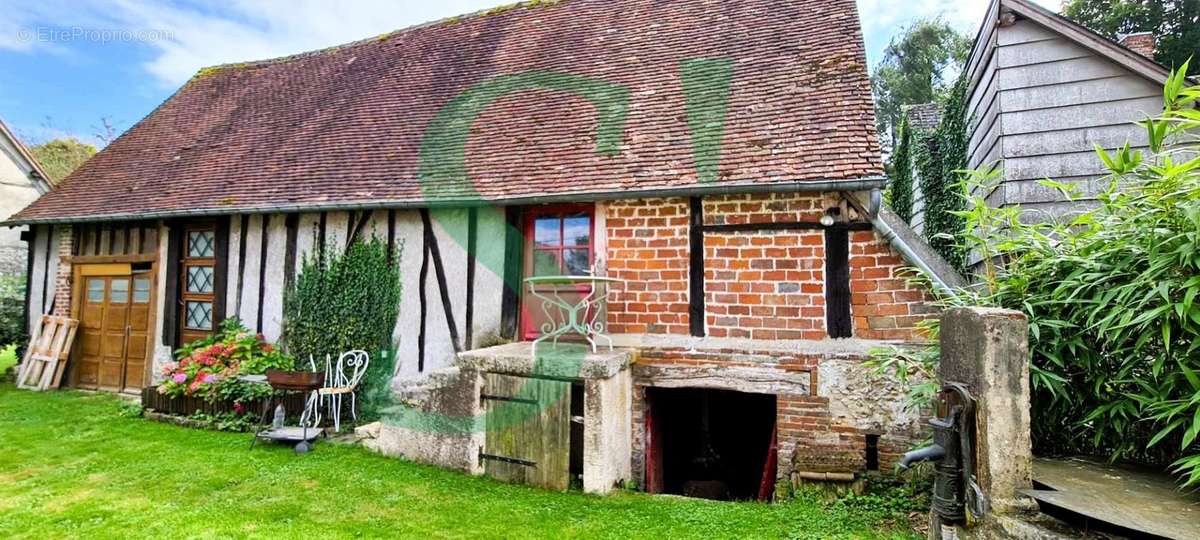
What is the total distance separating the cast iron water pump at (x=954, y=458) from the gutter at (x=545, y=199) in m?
2.03

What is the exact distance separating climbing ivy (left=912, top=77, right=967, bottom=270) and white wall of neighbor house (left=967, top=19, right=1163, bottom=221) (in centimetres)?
110

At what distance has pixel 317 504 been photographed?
12.5 feet

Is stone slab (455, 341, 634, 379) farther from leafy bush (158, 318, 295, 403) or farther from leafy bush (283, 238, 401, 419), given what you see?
leafy bush (158, 318, 295, 403)

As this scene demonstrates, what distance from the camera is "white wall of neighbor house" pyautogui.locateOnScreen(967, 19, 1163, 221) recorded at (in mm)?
4562

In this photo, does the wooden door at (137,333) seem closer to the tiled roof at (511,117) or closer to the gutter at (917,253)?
the tiled roof at (511,117)

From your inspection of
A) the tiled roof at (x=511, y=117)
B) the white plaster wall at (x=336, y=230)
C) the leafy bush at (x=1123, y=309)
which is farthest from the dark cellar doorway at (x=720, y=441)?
the white plaster wall at (x=336, y=230)

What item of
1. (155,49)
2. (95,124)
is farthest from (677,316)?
(95,124)

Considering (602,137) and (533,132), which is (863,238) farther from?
(533,132)

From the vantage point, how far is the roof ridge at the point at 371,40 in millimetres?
8492

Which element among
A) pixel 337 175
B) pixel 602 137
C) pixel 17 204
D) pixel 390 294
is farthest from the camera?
pixel 17 204

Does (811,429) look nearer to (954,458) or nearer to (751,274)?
(751,274)

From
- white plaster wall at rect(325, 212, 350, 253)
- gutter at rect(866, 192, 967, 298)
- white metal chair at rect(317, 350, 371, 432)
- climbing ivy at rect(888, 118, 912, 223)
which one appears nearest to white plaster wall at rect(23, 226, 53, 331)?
white plaster wall at rect(325, 212, 350, 253)

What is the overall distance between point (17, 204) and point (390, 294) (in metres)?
10.4

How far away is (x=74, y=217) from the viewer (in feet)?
24.3
